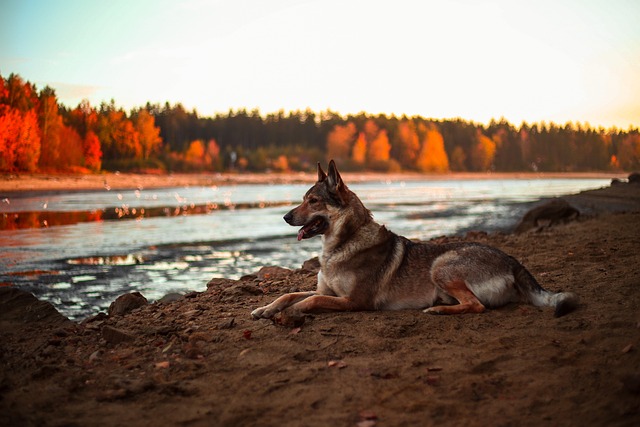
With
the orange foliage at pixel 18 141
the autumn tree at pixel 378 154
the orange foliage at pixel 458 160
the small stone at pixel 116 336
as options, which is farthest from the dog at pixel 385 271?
the orange foliage at pixel 458 160

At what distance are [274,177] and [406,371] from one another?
293 feet

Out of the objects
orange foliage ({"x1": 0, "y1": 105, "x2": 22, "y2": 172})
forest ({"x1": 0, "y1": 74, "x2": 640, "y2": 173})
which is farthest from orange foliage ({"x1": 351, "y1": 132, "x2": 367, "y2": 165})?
orange foliage ({"x1": 0, "y1": 105, "x2": 22, "y2": 172})

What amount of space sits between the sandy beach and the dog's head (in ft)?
4.00

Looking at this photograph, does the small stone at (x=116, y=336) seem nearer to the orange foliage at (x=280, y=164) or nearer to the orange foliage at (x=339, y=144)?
the orange foliage at (x=280, y=164)

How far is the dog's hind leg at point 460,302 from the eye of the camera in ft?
20.6

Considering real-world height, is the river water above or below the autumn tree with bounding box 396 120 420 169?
below

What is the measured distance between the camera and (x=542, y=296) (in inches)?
252

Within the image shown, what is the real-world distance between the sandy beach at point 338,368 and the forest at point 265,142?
38652mm

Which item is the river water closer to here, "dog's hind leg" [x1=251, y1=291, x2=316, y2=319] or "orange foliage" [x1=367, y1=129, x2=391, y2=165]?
"dog's hind leg" [x1=251, y1=291, x2=316, y2=319]

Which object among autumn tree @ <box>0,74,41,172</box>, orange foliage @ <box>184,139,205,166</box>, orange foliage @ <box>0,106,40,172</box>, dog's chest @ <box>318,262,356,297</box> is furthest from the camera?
orange foliage @ <box>184,139,205,166</box>

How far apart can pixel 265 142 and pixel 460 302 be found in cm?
14010

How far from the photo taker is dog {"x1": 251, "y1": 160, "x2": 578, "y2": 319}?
6.50 meters

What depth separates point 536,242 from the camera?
12.6 m

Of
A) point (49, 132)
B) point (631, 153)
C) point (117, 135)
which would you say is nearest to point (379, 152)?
point (631, 153)
